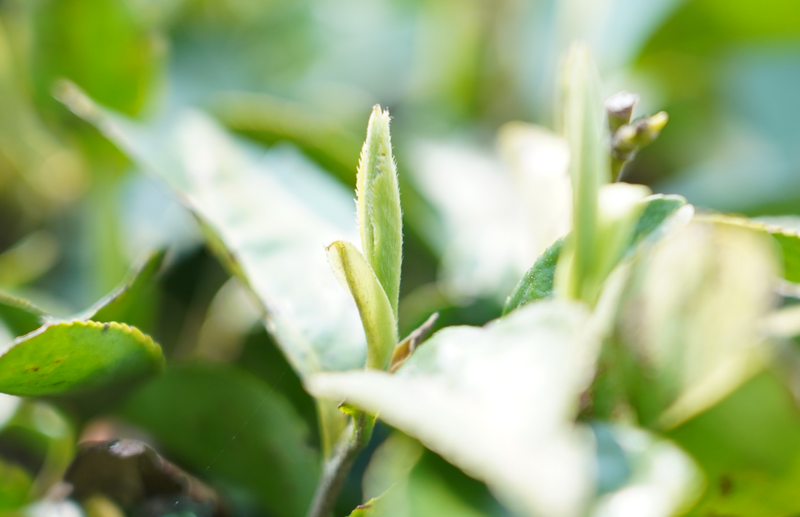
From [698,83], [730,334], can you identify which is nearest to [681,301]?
[730,334]

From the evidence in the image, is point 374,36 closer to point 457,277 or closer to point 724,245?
point 457,277

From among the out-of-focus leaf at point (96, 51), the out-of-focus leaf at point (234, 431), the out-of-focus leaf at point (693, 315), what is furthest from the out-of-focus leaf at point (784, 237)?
the out-of-focus leaf at point (96, 51)

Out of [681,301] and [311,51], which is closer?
[681,301]

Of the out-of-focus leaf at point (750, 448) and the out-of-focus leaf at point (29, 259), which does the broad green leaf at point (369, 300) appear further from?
the out-of-focus leaf at point (29, 259)

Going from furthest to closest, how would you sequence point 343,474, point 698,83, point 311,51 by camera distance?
point 311,51
point 698,83
point 343,474

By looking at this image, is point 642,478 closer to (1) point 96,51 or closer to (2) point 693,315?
(2) point 693,315

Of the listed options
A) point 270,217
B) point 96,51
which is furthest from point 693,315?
point 96,51
